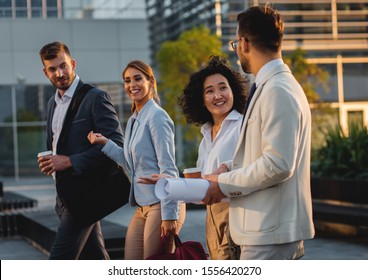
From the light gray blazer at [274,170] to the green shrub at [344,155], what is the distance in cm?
857

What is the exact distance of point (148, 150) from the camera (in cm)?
496

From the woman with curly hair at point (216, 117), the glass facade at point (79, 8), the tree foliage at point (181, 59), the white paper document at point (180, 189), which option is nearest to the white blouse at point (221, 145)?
the woman with curly hair at point (216, 117)

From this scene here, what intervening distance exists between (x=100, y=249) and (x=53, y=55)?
1.22 metres

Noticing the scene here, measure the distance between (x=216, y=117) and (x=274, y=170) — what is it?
145 cm

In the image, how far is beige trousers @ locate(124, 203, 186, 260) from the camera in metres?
4.86

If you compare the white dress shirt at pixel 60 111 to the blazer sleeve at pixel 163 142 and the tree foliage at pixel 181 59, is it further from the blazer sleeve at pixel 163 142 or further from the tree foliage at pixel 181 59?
the tree foliage at pixel 181 59

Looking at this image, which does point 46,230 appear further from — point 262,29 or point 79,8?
point 79,8

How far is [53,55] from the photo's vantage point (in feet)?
17.0

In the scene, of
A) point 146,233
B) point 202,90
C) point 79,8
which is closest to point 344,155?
point 146,233

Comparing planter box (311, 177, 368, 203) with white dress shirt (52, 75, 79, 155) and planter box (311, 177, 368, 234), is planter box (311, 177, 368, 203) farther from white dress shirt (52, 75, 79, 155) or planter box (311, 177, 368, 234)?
white dress shirt (52, 75, 79, 155)

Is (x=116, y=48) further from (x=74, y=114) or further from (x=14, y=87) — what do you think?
(x=74, y=114)

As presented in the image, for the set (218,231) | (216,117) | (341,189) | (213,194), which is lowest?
(341,189)

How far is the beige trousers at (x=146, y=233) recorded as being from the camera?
16.0 feet
